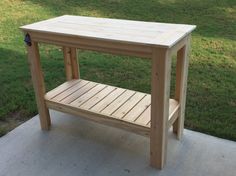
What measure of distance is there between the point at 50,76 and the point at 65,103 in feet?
3.95

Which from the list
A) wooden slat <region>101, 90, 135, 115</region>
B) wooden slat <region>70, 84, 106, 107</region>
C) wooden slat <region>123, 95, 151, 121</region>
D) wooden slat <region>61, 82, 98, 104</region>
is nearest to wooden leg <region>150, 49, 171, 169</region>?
wooden slat <region>123, 95, 151, 121</region>

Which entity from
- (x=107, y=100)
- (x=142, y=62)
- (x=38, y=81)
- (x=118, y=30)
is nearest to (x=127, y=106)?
(x=107, y=100)

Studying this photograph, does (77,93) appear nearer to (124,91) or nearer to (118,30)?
(124,91)

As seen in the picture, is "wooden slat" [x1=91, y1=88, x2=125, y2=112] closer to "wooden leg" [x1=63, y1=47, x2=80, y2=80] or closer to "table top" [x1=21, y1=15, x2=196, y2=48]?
"wooden leg" [x1=63, y1=47, x2=80, y2=80]

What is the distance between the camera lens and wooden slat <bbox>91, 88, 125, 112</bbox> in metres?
2.47

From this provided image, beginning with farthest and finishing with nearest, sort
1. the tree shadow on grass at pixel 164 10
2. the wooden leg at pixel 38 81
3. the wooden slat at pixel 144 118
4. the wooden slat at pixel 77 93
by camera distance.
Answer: the tree shadow on grass at pixel 164 10 < the wooden slat at pixel 77 93 < the wooden leg at pixel 38 81 < the wooden slat at pixel 144 118

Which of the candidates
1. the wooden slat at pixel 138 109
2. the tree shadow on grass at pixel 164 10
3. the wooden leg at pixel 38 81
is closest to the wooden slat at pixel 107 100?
the wooden slat at pixel 138 109

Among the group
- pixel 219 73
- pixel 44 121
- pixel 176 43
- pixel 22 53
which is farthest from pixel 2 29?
pixel 176 43

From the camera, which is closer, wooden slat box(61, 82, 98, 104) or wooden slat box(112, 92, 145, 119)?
wooden slat box(112, 92, 145, 119)

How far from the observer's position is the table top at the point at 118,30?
1.97m

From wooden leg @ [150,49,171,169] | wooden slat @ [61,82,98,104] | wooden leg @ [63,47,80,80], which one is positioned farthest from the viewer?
wooden leg @ [63,47,80,80]

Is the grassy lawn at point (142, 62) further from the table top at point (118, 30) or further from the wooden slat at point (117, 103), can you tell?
the table top at point (118, 30)

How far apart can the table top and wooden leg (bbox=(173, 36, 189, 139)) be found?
0.19m

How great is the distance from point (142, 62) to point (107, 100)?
5.13 ft
